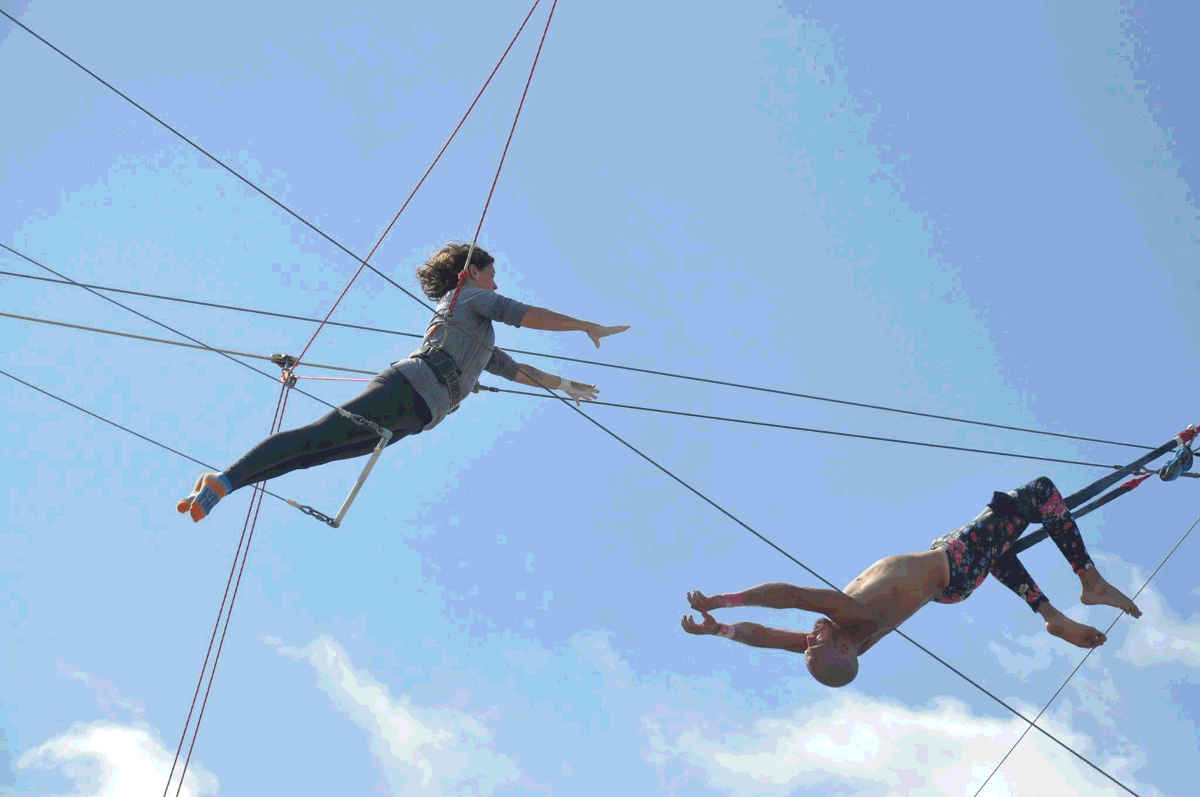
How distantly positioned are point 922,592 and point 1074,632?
2.55 feet

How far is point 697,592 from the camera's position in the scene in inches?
241

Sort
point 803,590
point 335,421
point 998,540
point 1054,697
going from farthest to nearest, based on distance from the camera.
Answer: point 1054,697
point 998,540
point 803,590
point 335,421

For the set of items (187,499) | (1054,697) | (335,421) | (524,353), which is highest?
(524,353)

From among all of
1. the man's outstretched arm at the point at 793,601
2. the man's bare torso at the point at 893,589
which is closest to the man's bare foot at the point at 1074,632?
the man's bare torso at the point at 893,589

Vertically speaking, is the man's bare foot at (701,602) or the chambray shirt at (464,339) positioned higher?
the chambray shirt at (464,339)

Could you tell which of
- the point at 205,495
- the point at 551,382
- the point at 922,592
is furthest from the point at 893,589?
the point at 205,495

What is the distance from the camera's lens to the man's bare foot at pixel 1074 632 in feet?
22.0

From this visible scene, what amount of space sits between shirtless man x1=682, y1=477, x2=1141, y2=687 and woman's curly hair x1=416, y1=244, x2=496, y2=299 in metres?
1.66

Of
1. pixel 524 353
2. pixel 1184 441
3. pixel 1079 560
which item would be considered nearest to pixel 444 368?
pixel 524 353

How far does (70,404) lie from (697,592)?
353 cm

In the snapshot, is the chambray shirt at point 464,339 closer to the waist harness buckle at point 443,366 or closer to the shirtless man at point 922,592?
the waist harness buckle at point 443,366

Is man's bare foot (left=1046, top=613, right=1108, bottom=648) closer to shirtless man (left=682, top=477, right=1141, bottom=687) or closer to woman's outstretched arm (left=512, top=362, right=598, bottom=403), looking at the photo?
shirtless man (left=682, top=477, right=1141, bottom=687)

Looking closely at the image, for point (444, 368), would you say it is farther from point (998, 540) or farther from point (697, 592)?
point (998, 540)

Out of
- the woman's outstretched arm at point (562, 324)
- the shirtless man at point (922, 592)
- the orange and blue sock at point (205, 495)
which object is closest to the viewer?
the orange and blue sock at point (205, 495)
